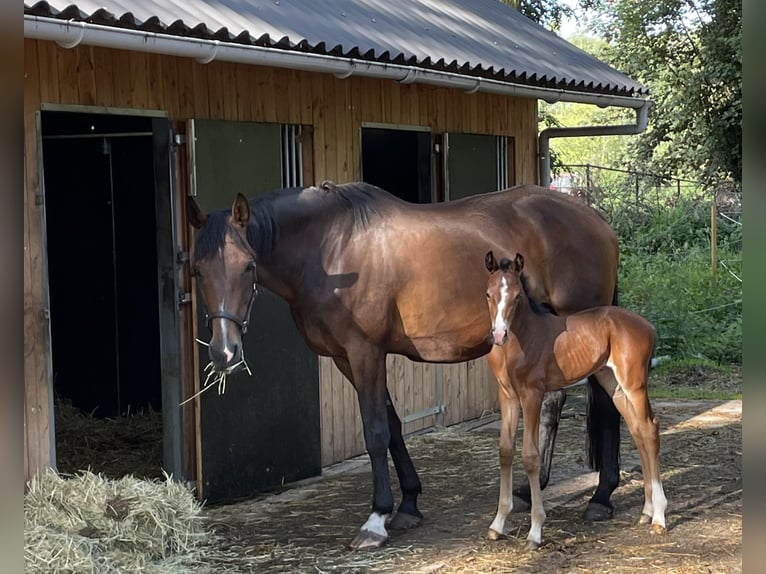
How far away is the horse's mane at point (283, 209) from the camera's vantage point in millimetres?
4270

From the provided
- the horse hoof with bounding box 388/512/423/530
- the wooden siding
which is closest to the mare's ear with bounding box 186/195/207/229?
the wooden siding

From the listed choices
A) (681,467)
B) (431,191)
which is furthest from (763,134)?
(431,191)

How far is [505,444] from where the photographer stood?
4.66 m

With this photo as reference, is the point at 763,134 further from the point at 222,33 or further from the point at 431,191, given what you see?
the point at 431,191

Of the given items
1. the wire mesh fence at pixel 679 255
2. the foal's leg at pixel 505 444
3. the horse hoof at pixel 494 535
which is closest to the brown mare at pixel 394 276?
the foal's leg at pixel 505 444

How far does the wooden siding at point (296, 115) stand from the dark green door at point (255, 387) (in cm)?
20

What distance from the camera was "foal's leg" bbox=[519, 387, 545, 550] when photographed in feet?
14.9

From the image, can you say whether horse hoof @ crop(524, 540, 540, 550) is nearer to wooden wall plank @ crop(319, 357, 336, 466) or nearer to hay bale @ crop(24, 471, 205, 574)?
hay bale @ crop(24, 471, 205, 574)

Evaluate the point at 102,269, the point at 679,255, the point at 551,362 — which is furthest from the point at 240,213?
the point at 679,255

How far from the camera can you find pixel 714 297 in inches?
496

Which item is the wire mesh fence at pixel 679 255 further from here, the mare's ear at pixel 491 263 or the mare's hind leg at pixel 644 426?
the mare's ear at pixel 491 263

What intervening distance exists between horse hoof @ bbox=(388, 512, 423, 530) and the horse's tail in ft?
3.56

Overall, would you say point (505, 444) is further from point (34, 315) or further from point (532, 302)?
point (34, 315)

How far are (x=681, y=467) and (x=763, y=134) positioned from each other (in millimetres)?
6069
